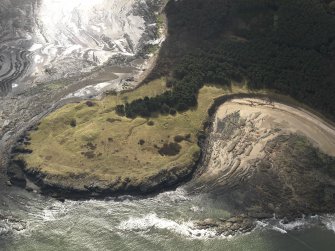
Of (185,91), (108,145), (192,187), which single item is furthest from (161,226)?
(185,91)

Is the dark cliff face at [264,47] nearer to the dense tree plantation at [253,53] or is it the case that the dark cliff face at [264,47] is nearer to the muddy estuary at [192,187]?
the dense tree plantation at [253,53]

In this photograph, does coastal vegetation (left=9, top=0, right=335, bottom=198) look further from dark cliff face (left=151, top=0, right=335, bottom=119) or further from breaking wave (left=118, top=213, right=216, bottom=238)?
breaking wave (left=118, top=213, right=216, bottom=238)

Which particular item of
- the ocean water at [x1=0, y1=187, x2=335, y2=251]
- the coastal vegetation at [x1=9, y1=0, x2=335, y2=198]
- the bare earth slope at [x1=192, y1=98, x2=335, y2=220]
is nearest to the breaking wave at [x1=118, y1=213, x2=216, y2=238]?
the ocean water at [x1=0, y1=187, x2=335, y2=251]

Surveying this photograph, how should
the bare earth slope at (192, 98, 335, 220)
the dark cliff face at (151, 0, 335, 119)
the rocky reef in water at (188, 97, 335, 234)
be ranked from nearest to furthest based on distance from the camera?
the rocky reef in water at (188, 97, 335, 234) < the bare earth slope at (192, 98, 335, 220) < the dark cliff face at (151, 0, 335, 119)

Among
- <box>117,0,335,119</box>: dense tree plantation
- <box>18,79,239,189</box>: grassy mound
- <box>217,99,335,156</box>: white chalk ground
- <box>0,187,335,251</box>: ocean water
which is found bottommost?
<box>0,187,335,251</box>: ocean water

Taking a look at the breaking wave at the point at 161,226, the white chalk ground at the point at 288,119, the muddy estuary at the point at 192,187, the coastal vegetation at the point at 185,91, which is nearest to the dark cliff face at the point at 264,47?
the coastal vegetation at the point at 185,91

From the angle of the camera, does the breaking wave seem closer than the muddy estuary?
No

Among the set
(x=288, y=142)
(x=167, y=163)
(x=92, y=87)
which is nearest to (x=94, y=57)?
(x=92, y=87)

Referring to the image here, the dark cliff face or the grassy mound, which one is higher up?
the dark cliff face
